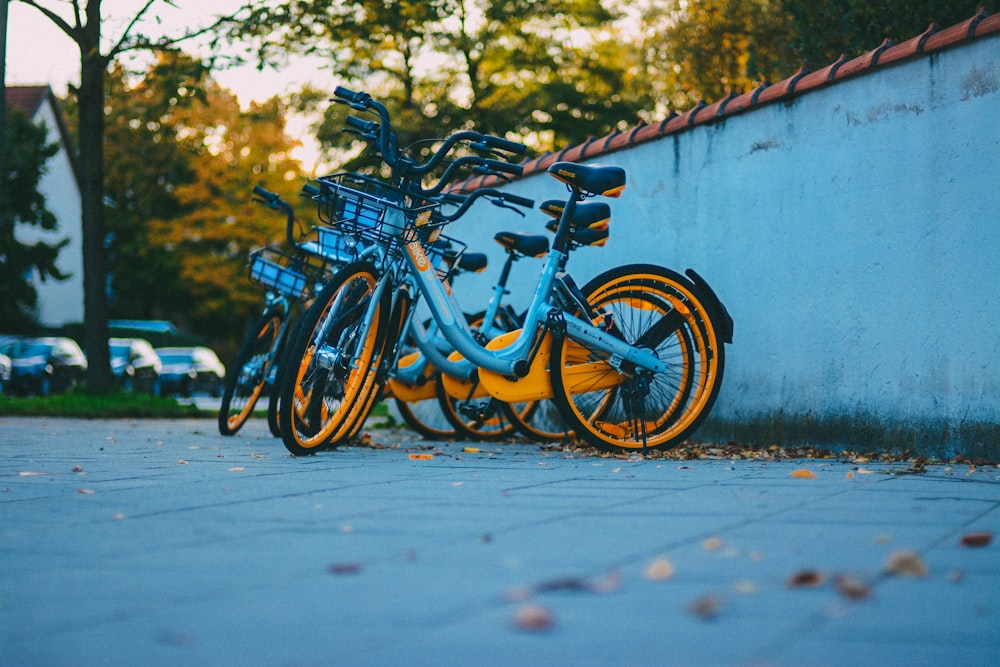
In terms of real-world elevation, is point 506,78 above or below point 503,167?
above

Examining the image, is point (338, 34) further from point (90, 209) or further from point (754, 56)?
point (754, 56)

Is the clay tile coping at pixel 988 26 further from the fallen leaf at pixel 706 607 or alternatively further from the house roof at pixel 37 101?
the house roof at pixel 37 101

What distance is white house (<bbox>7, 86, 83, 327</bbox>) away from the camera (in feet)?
125

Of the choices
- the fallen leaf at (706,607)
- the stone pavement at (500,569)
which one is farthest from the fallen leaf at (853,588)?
the fallen leaf at (706,607)

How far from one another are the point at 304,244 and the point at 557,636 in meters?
5.32

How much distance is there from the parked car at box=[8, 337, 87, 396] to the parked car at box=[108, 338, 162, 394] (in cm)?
243

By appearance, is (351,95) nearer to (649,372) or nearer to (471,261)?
(471,261)

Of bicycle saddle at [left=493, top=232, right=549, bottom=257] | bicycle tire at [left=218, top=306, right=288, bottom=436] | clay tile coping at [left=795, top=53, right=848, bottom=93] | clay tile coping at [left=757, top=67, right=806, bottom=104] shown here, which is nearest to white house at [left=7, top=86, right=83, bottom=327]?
bicycle tire at [left=218, top=306, right=288, bottom=436]

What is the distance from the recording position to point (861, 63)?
19.4 ft

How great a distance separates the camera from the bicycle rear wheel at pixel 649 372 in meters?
5.79

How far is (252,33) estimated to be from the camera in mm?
13273

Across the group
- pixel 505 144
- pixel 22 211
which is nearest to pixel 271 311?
pixel 505 144

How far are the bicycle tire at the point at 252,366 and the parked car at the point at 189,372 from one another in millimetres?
23309

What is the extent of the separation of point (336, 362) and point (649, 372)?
5.09 feet
